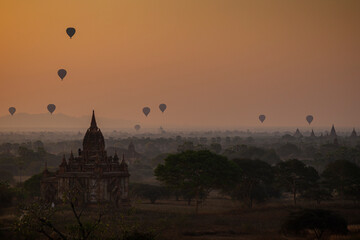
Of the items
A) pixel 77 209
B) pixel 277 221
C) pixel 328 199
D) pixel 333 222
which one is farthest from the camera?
pixel 328 199

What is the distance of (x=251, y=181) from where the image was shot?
248 feet

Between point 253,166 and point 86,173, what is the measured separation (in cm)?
2478

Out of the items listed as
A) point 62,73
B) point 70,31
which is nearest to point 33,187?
point 70,31

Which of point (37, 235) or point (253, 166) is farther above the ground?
point (253, 166)

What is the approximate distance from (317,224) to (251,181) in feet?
98.3

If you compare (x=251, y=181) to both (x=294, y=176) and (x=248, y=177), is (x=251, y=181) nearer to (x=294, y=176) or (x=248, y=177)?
(x=248, y=177)

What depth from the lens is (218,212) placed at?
219 ft

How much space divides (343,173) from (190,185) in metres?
24.8

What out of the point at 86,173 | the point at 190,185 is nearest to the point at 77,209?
the point at 86,173

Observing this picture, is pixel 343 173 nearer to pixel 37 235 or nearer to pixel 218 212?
pixel 218 212

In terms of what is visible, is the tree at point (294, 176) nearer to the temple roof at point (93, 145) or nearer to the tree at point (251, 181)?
the tree at point (251, 181)

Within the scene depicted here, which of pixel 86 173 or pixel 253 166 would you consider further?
pixel 253 166

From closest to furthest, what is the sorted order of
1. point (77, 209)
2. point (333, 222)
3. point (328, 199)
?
point (333, 222) < point (77, 209) < point (328, 199)

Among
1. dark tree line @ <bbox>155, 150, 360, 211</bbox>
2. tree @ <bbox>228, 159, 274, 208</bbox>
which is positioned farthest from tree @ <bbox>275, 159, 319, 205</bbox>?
tree @ <bbox>228, 159, 274, 208</bbox>
